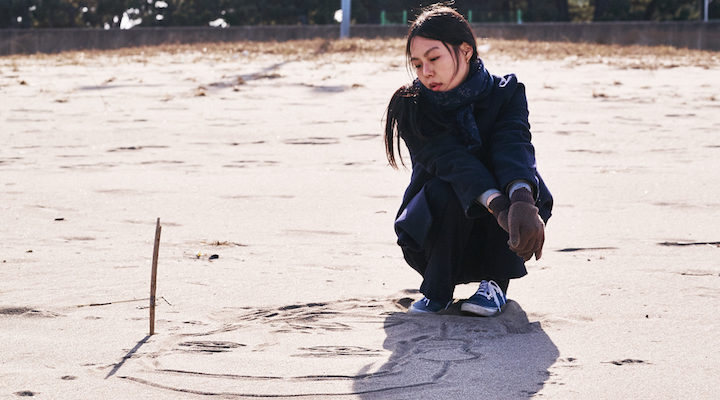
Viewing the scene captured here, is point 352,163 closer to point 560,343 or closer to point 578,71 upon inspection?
point 560,343

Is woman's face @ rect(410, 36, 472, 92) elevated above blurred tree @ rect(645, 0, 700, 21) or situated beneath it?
situated beneath

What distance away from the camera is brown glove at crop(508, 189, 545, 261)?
2.59m

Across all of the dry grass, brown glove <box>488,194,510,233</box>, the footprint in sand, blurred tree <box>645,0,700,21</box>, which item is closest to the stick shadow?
brown glove <box>488,194,510,233</box>

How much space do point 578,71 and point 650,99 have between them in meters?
2.69

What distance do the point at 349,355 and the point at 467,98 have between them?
0.90 m

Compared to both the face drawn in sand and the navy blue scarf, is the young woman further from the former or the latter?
the face drawn in sand

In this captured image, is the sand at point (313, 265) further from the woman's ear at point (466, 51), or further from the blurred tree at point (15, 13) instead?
the blurred tree at point (15, 13)

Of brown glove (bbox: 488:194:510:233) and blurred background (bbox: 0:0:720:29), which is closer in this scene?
brown glove (bbox: 488:194:510:233)

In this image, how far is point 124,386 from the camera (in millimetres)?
2471

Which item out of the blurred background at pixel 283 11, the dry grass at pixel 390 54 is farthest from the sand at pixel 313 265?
the blurred background at pixel 283 11

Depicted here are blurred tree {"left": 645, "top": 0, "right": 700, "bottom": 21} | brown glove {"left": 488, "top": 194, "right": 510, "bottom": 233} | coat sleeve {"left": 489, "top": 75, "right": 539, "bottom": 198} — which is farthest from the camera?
blurred tree {"left": 645, "top": 0, "right": 700, "bottom": 21}

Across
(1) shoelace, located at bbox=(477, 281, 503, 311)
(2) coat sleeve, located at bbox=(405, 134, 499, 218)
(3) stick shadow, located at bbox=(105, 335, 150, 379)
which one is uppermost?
(2) coat sleeve, located at bbox=(405, 134, 499, 218)

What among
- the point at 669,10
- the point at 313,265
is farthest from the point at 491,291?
the point at 669,10

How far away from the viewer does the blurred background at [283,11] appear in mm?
27391
